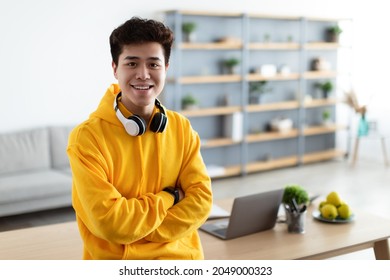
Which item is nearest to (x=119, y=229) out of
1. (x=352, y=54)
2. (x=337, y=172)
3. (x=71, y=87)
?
(x=71, y=87)

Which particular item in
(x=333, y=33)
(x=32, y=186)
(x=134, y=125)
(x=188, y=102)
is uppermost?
(x=333, y=33)

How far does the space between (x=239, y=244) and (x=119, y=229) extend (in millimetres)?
725

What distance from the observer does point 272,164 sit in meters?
6.38

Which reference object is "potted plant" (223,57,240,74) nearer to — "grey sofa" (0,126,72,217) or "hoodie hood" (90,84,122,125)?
"grey sofa" (0,126,72,217)

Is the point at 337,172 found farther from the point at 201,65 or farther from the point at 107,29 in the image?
the point at 107,29

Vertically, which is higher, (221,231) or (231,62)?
(231,62)

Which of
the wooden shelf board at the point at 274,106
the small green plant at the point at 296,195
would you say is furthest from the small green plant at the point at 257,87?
the small green plant at the point at 296,195

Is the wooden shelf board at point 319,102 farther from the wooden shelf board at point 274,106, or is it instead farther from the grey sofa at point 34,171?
the grey sofa at point 34,171

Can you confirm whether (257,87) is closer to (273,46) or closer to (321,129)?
(273,46)

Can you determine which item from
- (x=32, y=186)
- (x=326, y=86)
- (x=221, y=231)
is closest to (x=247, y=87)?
(x=326, y=86)

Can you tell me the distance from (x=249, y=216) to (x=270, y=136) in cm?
395

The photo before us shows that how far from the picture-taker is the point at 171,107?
222 inches

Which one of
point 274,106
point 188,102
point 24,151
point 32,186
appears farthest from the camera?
point 274,106

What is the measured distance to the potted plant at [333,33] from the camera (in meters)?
6.79
